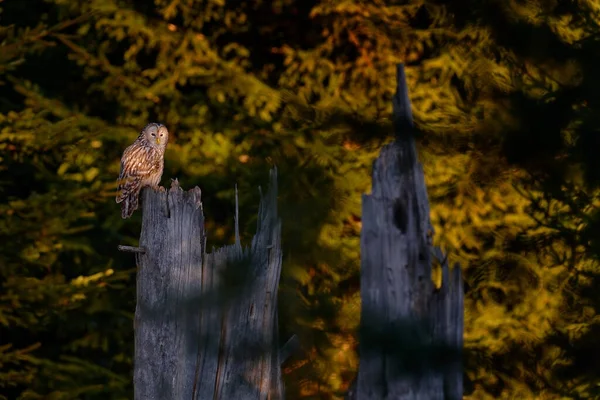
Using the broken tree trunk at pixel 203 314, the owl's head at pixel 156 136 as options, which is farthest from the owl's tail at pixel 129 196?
the broken tree trunk at pixel 203 314

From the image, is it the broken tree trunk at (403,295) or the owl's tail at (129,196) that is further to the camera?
the owl's tail at (129,196)

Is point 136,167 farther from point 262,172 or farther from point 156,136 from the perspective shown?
point 262,172

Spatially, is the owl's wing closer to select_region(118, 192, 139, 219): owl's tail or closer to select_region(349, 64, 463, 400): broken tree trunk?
select_region(118, 192, 139, 219): owl's tail

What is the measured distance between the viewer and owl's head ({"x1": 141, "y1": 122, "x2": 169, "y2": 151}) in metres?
6.00

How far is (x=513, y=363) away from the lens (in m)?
8.57

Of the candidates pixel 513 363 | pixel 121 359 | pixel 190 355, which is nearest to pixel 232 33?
pixel 121 359

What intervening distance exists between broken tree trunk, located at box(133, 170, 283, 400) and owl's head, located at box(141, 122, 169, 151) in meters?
3.04

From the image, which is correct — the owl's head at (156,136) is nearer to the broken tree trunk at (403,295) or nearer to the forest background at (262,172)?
the forest background at (262,172)

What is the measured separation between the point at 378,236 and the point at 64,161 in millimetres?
6558

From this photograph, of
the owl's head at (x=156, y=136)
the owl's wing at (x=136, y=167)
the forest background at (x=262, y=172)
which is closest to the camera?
the owl's wing at (x=136, y=167)

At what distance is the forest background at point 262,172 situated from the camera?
7758mm

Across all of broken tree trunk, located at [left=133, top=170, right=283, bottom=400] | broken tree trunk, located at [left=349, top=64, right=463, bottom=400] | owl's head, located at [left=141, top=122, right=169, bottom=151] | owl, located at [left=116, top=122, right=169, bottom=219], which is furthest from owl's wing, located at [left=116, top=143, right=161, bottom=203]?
broken tree trunk, located at [left=349, top=64, right=463, bottom=400]

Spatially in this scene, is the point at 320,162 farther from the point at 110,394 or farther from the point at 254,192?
the point at 110,394

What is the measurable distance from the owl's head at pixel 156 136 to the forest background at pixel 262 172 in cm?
128
